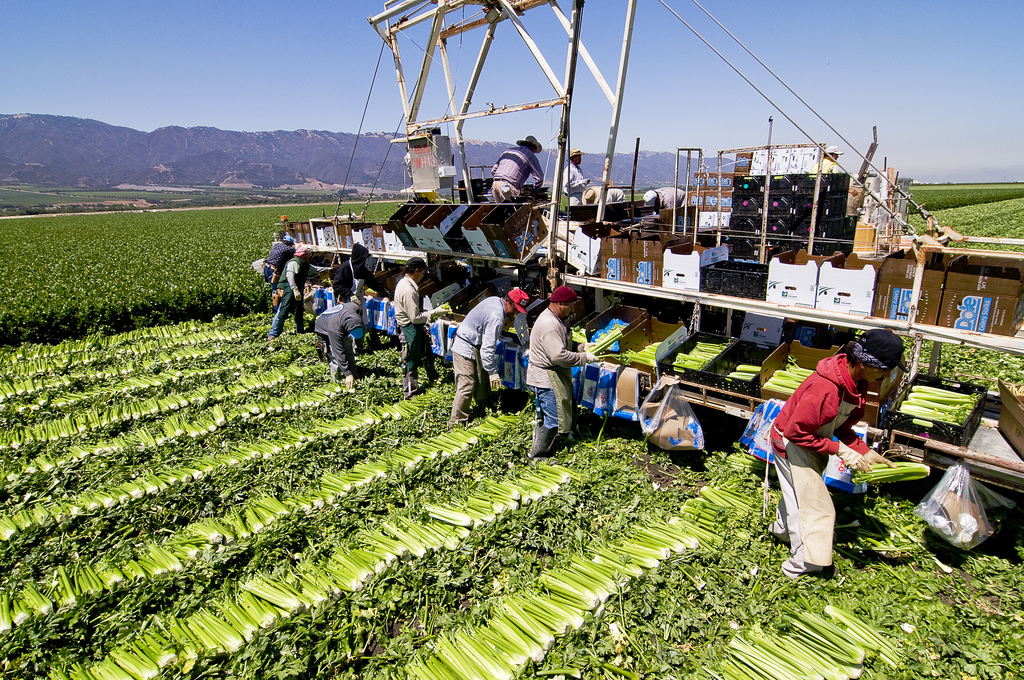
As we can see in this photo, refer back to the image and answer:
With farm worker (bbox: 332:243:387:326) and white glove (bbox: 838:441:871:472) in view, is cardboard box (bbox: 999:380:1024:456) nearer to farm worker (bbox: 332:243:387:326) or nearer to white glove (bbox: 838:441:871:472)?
white glove (bbox: 838:441:871:472)

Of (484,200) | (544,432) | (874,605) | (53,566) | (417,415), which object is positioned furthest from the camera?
(484,200)

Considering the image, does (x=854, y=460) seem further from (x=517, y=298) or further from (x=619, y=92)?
(x=619, y=92)

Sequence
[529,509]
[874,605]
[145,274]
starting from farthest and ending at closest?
[145,274]
[529,509]
[874,605]

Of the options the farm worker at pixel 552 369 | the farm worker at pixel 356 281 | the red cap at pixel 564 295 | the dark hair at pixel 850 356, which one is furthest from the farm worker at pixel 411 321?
the dark hair at pixel 850 356

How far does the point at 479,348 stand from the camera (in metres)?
6.75

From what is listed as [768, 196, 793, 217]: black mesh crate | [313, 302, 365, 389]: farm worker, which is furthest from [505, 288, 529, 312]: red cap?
[768, 196, 793, 217]: black mesh crate

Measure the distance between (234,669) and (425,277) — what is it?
23.6 feet

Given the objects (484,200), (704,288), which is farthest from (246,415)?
(704,288)

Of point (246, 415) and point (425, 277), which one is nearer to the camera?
point (246, 415)

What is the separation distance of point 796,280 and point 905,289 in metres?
0.86

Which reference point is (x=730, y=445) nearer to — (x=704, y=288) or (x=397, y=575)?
(x=704, y=288)

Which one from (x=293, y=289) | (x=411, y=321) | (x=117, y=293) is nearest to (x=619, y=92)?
(x=411, y=321)

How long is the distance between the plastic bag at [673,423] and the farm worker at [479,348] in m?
1.85

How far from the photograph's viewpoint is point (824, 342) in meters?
6.29
